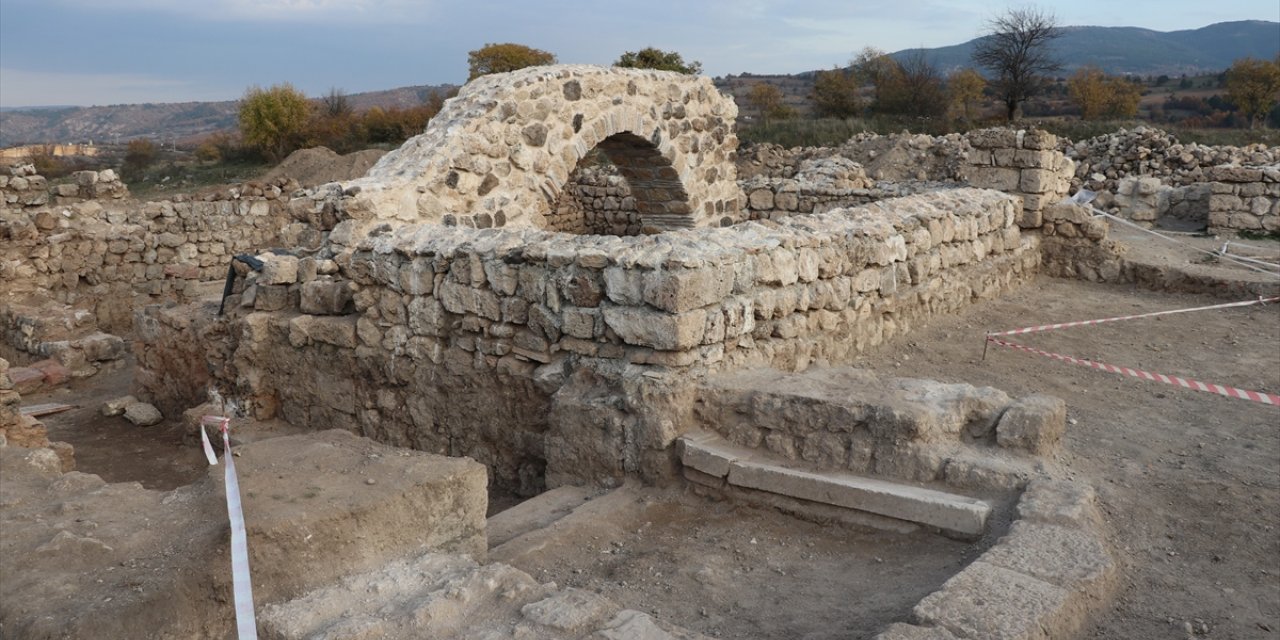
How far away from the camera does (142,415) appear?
7367 millimetres

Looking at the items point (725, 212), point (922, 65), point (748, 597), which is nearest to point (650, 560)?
point (748, 597)

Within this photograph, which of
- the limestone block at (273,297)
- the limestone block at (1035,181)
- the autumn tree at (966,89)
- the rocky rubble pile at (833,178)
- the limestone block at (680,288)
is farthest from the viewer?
the autumn tree at (966,89)

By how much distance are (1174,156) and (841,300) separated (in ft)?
41.3

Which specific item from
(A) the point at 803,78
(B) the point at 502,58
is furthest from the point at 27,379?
(A) the point at 803,78

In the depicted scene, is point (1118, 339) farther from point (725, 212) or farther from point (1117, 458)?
point (725, 212)

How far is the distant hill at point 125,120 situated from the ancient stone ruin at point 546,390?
5082 centimetres

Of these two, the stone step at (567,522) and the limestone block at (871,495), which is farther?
the stone step at (567,522)

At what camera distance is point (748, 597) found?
3.32 metres

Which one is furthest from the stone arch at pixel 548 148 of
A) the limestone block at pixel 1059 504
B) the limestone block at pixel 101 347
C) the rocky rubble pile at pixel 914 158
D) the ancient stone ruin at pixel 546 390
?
the rocky rubble pile at pixel 914 158

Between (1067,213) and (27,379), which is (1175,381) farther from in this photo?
(27,379)

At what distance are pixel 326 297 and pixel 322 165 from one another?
18671 millimetres

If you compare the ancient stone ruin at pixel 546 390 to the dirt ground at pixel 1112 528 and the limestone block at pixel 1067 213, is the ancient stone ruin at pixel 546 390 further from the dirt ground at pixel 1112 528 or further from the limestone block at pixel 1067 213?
the dirt ground at pixel 1112 528

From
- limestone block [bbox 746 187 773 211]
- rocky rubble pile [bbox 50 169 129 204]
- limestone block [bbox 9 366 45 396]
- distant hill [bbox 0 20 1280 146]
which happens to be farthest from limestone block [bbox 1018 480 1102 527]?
distant hill [bbox 0 20 1280 146]

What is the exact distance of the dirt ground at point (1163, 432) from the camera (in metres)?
3.18
